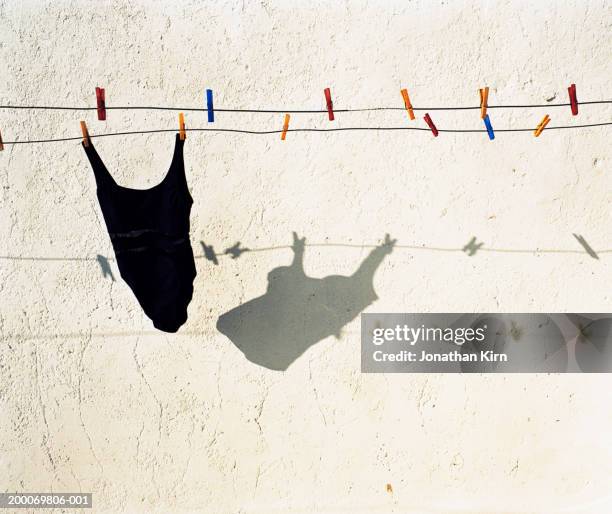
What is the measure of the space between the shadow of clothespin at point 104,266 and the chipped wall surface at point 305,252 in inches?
0.5

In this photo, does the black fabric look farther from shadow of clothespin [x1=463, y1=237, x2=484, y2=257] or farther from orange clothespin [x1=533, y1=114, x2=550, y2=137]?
orange clothespin [x1=533, y1=114, x2=550, y2=137]

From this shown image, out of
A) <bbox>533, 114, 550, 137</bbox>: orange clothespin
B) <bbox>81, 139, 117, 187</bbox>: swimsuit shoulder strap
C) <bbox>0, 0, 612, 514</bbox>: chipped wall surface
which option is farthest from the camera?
<bbox>0, 0, 612, 514</bbox>: chipped wall surface

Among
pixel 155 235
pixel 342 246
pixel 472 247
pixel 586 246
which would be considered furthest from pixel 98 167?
pixel 586 246

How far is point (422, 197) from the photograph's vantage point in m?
3.02

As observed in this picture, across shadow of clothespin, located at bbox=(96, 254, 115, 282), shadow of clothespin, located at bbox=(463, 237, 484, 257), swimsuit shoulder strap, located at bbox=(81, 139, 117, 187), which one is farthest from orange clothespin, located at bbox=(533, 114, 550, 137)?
shadow of clothespin, located at bbox=(96, 254, 115, 282)

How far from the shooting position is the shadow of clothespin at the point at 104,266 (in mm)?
3041

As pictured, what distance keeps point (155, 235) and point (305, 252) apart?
84 centimetres

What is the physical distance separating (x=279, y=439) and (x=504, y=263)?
158 cm

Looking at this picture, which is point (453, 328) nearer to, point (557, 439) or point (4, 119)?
point (557, 439)

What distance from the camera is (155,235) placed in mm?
2594

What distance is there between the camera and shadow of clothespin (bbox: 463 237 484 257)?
303 cm

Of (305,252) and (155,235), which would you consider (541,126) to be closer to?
(305,252)

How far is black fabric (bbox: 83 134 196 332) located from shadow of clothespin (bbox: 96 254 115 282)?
0.47 metres

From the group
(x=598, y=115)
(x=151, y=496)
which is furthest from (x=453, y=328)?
(x=151, y=496)
